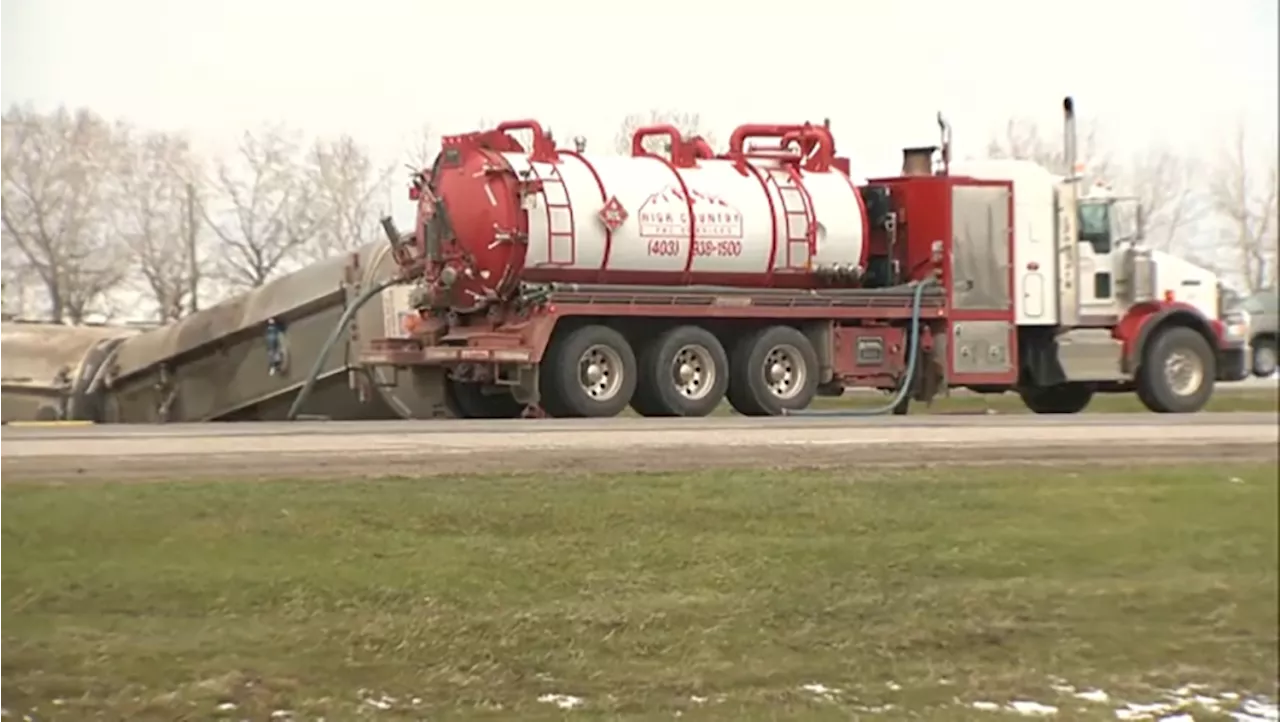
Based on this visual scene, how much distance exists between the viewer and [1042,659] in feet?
15.3

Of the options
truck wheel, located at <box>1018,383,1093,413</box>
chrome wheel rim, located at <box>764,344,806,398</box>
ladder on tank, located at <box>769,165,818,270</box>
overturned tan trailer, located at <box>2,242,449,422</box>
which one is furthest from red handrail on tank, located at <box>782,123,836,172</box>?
overturned tan trailer, located at <box>2,242,449,422</box>

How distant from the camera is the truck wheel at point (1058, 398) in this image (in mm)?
6324

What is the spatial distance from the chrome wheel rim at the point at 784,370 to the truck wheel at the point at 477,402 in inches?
42.7

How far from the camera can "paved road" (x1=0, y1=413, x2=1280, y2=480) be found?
13.6 ft

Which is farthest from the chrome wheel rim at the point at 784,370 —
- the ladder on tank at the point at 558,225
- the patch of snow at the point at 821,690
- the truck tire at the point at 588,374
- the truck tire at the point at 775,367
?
the patch of snow at the point at 821,690

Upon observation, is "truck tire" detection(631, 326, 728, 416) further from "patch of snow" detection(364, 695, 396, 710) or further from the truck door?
"patch of snow" detection(364, 695, 396, 710)

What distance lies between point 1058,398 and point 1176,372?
0.61 m

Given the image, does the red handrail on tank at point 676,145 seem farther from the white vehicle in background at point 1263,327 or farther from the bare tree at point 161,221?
the white vehicle in background at point 1263,327

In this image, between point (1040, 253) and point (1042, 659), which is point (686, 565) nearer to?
point (1042, 659)

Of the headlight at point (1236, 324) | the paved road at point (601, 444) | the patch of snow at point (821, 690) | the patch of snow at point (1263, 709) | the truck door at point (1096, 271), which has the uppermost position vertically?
the truck door at point (1096, 271)

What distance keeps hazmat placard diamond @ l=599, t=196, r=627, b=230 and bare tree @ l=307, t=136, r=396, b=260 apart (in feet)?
5.97

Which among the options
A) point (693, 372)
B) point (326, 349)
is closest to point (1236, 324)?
point (693, 372)

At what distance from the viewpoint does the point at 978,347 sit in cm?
664

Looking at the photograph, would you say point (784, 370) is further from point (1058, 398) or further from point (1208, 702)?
point (1208, 702)
